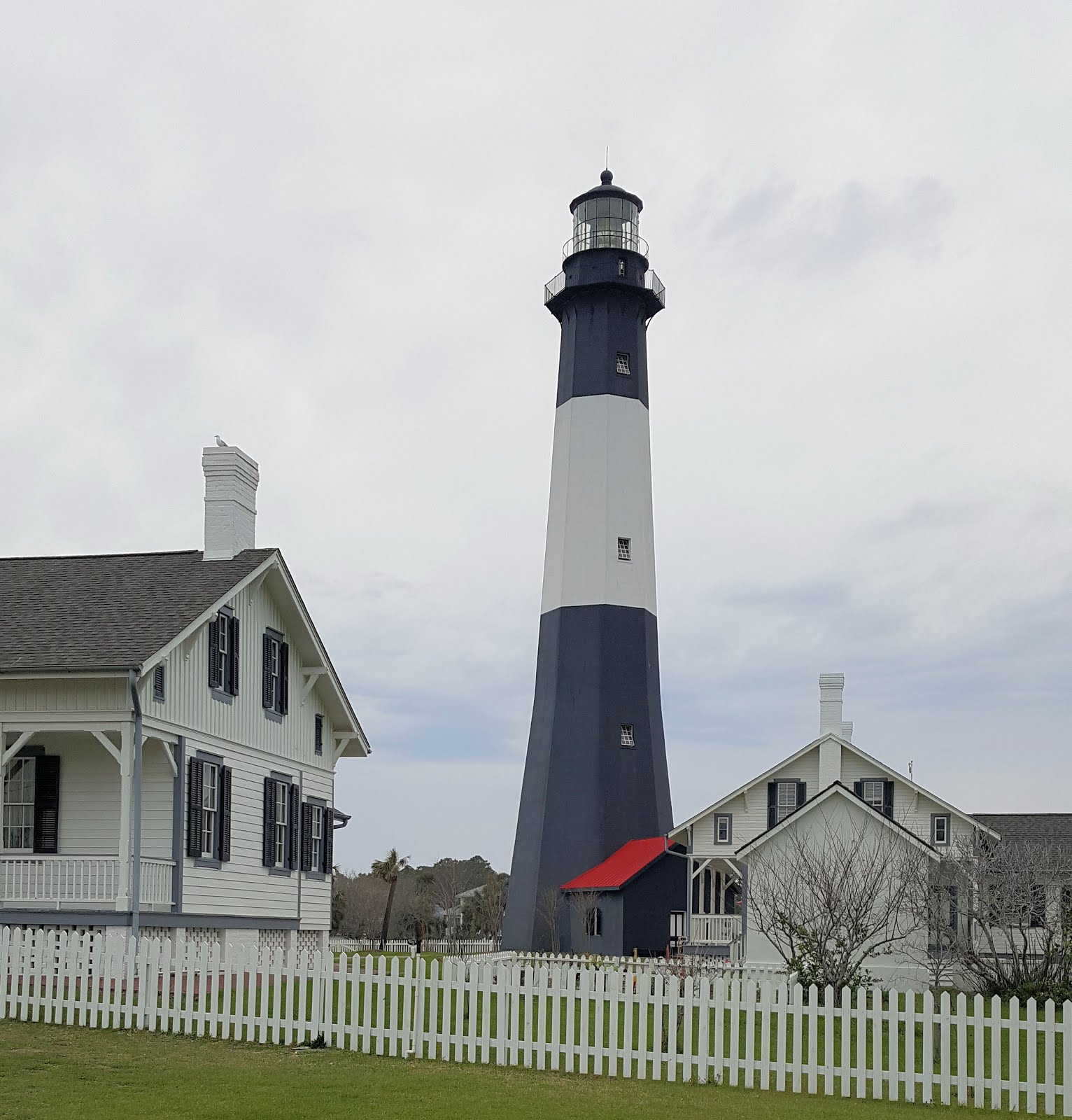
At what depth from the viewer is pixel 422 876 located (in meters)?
93.4

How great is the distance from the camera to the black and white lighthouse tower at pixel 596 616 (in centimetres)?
3984

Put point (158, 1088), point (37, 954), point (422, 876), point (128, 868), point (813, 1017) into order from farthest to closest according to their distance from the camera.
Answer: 1. point (422, 876)
2. point (128, 868)
3. point (37, 954)
4. point (813, 1017)
5. point (158, 1088)

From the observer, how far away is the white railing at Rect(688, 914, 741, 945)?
36.0 meters

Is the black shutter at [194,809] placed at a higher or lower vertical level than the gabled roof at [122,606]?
lower

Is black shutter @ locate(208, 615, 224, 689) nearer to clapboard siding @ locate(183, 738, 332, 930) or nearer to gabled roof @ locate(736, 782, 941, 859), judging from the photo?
clapboard siding @ locate(183, 738, 332, 930)

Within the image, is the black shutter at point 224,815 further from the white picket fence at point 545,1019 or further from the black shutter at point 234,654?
the white picket fence at point 545,1019

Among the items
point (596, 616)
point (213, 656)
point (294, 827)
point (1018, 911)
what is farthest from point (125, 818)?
point (596, 616)

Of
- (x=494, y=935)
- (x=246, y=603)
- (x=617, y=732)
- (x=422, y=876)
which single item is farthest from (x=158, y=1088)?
(x=422, y=876)

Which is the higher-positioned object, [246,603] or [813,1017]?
[246,603]

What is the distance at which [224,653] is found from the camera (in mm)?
24219

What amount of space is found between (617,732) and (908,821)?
861 cm

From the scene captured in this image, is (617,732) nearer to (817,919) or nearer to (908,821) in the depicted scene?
(908,821)

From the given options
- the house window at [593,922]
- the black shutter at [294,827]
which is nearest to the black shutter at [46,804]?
the black shutter at [294,827]

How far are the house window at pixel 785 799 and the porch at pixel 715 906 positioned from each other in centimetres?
179
